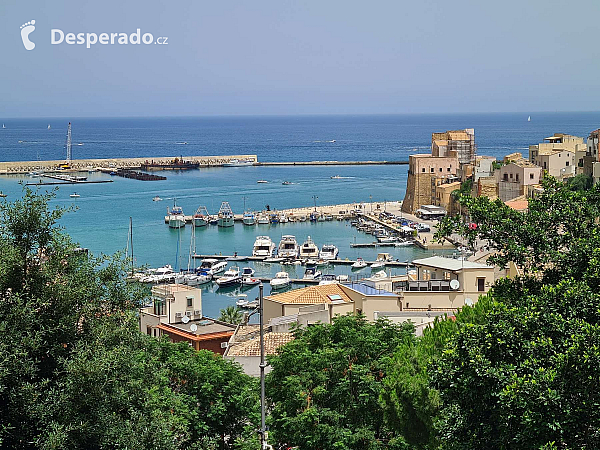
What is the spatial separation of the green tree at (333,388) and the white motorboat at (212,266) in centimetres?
2449

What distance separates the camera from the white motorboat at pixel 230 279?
33.5m

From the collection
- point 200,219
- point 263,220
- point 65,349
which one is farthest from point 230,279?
point 65,349

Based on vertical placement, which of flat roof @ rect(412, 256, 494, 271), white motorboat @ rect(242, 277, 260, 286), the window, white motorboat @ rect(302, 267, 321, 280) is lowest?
white motorboat @ rect(242, 277, 260, 286)

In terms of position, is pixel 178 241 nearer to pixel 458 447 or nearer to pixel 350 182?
pixel 350 182

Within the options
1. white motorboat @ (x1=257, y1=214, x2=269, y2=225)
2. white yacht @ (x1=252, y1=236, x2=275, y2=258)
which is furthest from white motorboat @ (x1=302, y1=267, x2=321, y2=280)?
white motorboat @ (x1=257, y1=214, x2=269, y2=225)

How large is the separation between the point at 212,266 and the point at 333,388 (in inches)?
1047

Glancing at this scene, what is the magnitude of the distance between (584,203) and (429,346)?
2.34m

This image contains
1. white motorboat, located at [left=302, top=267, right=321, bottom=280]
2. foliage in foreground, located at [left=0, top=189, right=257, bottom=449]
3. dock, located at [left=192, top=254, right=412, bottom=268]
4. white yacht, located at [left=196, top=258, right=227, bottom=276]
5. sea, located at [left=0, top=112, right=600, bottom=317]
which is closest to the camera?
foliage in foreground, located at [left=0, top=189, right=257, bottom=449]

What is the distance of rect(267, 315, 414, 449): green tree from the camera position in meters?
9.32

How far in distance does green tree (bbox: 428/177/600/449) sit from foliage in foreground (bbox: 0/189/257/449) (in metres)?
2.44

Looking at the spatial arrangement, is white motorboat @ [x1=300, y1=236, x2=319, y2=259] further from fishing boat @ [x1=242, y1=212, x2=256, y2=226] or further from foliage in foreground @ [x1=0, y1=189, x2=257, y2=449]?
foliage in foreground @ [x1=0, y1=189, x2=257, y2=449]

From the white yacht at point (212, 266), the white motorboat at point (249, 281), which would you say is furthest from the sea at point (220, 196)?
the white yacht at point (212, 266)

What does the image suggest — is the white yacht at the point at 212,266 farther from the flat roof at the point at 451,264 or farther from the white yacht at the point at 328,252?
the flat roof at the point at 451,264

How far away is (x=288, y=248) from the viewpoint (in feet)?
132
